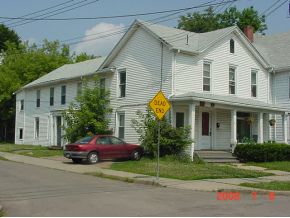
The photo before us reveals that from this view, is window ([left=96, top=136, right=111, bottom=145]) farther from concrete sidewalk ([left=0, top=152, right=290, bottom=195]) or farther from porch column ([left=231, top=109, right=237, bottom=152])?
porch column ([left=231, top=109, right=237, bottom=152])

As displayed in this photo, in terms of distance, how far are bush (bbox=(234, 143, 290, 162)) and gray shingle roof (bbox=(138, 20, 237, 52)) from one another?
19.9 feet

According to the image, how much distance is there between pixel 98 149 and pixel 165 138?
135 inches

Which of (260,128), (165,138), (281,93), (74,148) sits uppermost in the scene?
(281,93)

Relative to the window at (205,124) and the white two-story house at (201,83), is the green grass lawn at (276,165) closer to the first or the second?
the white two-story house at (201,83)

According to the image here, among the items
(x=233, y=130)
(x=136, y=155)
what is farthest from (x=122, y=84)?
(x=233, y=130)

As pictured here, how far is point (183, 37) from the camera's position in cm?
2944

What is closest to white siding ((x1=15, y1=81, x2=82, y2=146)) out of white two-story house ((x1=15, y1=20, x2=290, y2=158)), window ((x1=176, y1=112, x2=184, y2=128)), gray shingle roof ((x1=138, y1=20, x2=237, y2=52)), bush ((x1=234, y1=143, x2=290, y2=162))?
white two-story house ((x1=15, y1=20, x2=290, y2=158))

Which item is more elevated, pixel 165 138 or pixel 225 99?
pixel 225 99

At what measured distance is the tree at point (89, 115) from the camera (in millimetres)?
29672

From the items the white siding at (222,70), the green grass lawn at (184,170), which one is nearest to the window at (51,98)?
the white siding at (222,70)

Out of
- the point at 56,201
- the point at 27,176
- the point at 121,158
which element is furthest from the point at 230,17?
the point at 56,201

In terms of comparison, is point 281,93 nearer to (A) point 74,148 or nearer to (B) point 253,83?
(B) point 253,83

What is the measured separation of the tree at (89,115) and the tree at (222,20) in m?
23.7

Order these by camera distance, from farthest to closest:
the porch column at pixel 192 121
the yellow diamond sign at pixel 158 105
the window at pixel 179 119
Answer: the window at pixel 179 119, the porch column at pixel 192 121, the yellow diamond sign at pixel 158 105
